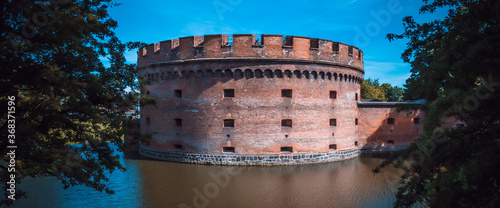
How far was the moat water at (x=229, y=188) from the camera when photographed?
8.80 metres

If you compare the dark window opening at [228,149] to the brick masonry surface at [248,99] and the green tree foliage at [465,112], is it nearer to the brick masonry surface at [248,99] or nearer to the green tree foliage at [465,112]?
the brick masonry surface at [248,99]

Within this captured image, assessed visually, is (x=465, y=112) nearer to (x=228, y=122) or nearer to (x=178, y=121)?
(x=228, y=122)

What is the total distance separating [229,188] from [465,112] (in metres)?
8.27

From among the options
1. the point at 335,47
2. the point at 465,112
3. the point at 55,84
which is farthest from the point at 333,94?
the point at 55,84

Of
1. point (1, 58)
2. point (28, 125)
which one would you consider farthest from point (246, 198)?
point (1, 58)

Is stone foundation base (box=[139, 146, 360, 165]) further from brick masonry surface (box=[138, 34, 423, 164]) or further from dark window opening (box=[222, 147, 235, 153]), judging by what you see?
dark window opening (box=[222, 147, 235, 153])

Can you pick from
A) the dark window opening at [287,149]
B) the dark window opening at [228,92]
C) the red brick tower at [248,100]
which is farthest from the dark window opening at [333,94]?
the dark window opening at [228,92]

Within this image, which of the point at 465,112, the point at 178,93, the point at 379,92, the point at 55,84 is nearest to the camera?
the point at 465,112

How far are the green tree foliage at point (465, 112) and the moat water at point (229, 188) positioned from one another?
4.89 meters

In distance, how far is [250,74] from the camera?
1449cm

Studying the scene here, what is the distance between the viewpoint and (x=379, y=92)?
33.9 metres

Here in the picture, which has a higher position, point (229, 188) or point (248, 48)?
point (248, 48)

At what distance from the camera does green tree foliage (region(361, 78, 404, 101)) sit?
30.8m

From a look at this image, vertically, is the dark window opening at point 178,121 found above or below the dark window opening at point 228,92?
below
